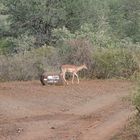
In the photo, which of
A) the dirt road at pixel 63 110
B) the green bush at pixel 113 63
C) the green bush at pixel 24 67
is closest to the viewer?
the dirt road at pixel 63 110

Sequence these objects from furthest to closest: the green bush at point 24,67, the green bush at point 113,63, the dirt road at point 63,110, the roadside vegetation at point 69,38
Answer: the green bush at point 113,63, the roadside vegetation at point 69,38, the green bush at point 24,67, the dirt road at point 63,110

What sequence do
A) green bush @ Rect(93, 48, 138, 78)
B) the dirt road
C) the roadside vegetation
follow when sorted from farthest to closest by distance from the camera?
green bush @ Rect(93, 48, 138, 78), the roadside vegetation, the dirt road

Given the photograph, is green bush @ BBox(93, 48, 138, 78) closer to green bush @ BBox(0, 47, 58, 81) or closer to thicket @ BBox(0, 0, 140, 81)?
thicket @ BBox(0, 0, 140, 81)

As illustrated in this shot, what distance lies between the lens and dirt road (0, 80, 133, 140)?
45.2 feet

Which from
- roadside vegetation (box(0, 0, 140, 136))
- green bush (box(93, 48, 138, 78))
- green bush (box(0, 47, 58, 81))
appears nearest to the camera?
green bush (box(0, 47, 58, 81))

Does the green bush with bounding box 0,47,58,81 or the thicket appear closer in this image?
the green bush with bounding box 0,47,58,81

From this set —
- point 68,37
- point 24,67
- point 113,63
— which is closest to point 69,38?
point 68,37

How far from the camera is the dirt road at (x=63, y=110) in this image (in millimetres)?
13766

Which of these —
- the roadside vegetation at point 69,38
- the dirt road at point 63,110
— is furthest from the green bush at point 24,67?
the dirt road at point 63,110

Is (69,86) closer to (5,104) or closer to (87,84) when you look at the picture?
(87,84)

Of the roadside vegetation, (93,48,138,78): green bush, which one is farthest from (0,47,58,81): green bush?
(93,48,138,78): green bush

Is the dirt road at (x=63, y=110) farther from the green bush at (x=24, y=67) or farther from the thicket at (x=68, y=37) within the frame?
the thicket at (x=68, y=37)

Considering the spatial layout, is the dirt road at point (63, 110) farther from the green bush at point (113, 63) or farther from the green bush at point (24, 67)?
the green bush at point (113, 63)

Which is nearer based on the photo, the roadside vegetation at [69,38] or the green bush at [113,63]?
the roadside vegetation at [69,38]
